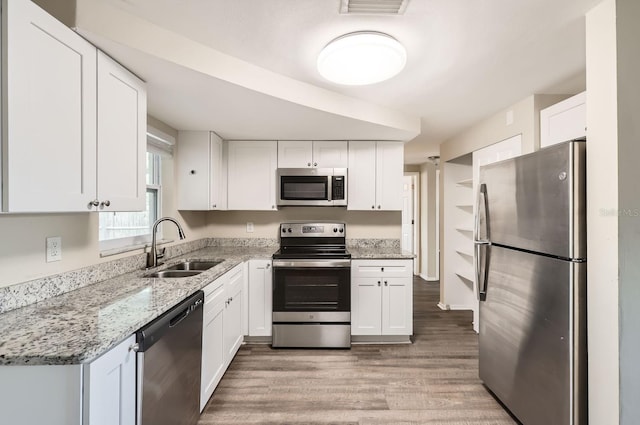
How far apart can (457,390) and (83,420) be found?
227 cm

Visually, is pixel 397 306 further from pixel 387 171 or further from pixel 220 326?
pixel 220 326

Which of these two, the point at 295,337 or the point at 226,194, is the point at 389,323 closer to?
the point at 295,337

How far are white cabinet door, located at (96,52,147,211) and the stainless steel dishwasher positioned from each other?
0.65m

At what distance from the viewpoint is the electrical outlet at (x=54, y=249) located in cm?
147

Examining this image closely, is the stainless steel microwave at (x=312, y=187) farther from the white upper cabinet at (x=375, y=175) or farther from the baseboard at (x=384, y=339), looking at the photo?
the baseboard at (x=384, y=339)

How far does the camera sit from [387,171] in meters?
3.25

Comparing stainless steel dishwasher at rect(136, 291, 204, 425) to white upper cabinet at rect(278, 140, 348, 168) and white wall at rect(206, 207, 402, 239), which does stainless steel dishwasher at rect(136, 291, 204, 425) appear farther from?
white upper cabinet at rect(278, 140, 348, 168)

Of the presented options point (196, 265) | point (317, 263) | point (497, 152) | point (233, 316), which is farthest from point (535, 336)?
point (196, 265)

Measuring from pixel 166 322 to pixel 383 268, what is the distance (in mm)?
2061

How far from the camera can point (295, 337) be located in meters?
2.80

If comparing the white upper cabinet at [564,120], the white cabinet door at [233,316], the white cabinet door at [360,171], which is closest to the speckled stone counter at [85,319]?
the white cabinet door at [233,316]

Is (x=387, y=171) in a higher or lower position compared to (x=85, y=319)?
higher

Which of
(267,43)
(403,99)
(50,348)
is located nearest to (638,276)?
(403,99)

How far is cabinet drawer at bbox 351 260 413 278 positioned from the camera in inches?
114
